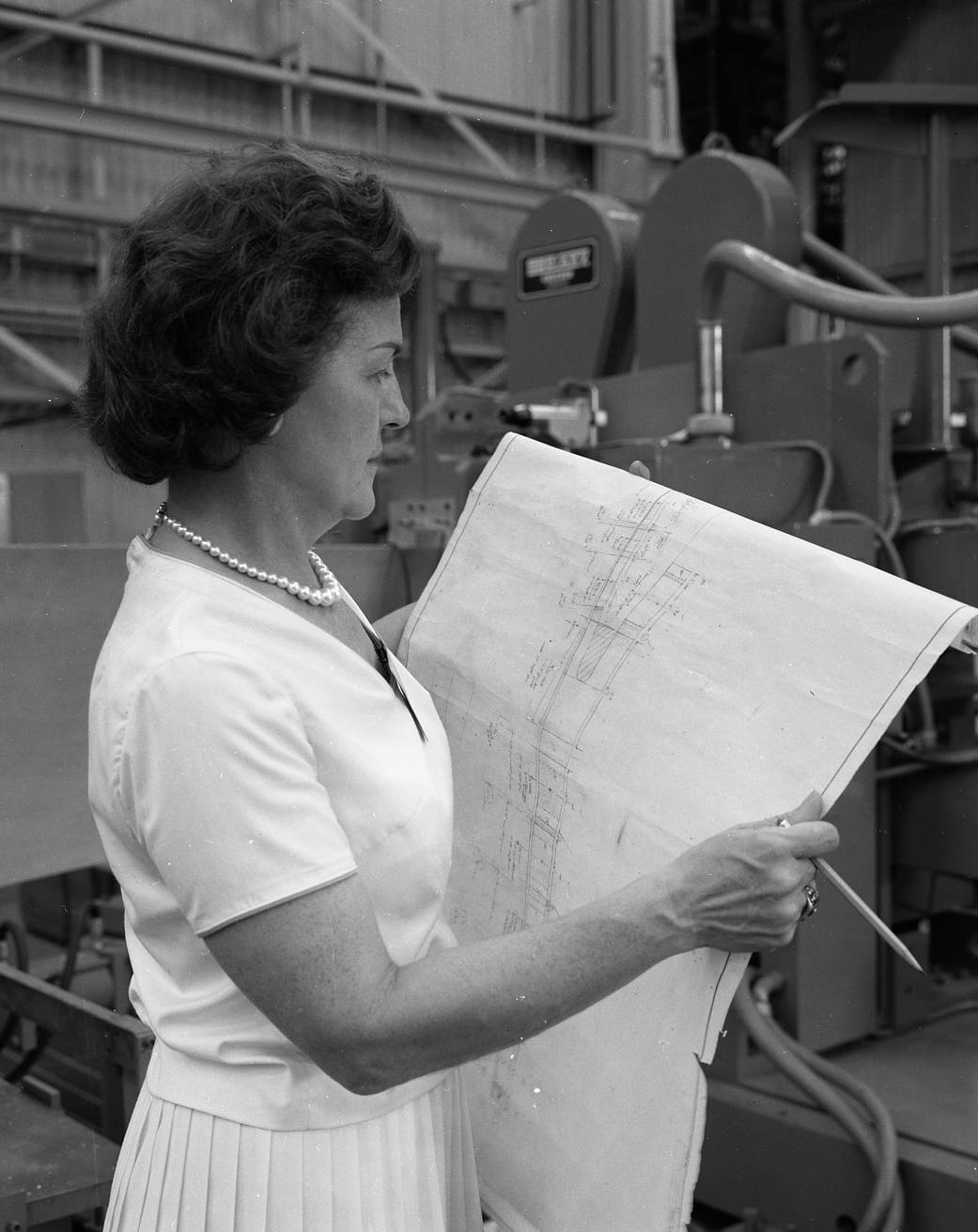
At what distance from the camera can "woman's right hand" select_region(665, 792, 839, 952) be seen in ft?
2.27

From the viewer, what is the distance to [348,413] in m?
0.75

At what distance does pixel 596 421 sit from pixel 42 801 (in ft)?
3.63

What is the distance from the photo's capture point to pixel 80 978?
214 centimetres

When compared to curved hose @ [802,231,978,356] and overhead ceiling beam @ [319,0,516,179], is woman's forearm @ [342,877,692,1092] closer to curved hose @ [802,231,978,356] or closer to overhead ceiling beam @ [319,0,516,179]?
curved hose @ [802,231,978,356]

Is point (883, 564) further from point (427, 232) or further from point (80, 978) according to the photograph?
point (427, 232)

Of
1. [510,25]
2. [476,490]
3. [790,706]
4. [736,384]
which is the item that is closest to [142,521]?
[736,384]

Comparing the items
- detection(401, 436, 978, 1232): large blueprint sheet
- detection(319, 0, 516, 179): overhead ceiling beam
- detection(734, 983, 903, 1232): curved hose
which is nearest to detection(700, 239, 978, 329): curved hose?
detection(401, 436, 978, 1232): large blueprint sheet

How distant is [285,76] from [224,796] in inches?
204

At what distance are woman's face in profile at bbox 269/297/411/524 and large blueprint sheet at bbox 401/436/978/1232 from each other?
0.19 meters

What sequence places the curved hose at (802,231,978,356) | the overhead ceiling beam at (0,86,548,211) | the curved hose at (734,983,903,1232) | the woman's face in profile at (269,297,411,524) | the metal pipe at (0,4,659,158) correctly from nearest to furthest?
the woman's face in profile at (269,297,411,524) → the curved hose at (734,983,903,1232) → the curved hose at (802,231,978,356) → the overhead ceiling beam at (0,86,548,211) → the metal pipe at (0,4,659,158)

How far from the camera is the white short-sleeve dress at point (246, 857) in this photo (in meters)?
0.64

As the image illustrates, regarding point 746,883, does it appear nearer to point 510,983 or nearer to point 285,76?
point 510,983

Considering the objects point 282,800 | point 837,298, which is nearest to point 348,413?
point 282,800

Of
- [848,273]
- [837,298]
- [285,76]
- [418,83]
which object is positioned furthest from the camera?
[285,76]
